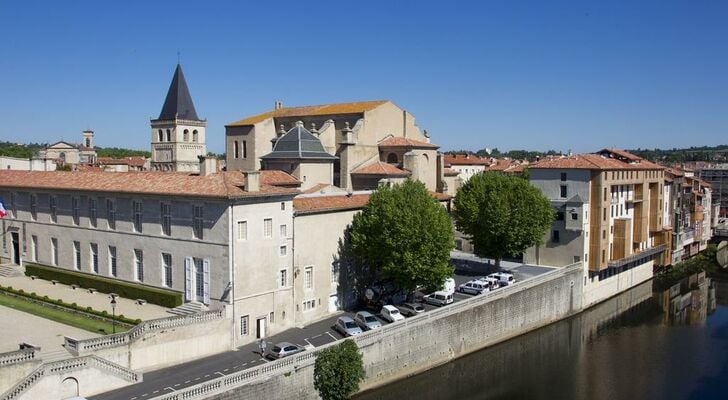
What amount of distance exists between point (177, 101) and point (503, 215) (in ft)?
155

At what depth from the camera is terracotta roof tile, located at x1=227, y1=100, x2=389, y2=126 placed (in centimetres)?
6962

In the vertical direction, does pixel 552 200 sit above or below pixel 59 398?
above

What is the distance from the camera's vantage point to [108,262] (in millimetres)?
47031

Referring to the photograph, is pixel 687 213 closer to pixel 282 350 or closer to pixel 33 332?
pixel 282 350

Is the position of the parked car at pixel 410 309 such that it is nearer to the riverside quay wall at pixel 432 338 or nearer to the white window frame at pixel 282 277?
the riverside quay wall at pixel 432 338

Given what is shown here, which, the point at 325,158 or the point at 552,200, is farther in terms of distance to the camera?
the point at 552,200

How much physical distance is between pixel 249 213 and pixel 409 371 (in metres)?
14.6

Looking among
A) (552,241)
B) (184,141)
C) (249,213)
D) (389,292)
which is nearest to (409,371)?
(389,292)

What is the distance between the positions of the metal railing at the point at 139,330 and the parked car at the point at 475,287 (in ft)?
71.1

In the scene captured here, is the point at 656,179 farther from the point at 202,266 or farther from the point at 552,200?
the point at 202,266

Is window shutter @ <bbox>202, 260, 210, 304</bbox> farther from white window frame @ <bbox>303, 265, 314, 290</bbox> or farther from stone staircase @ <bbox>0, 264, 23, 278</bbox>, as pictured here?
stone staircase @ <bbox>0, 264, 23, 278</bbox>

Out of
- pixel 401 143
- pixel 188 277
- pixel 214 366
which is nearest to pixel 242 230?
pixel 188 277

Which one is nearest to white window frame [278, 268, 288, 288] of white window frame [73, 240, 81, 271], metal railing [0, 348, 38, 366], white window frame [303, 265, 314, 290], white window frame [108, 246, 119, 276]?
white window frame [303, 265, 314, 290]

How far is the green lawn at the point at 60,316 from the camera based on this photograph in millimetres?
37781
